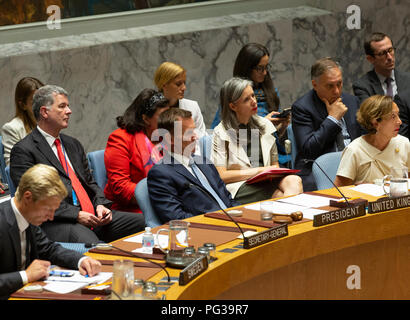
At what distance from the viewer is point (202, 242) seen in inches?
128

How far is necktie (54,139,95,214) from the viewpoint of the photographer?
14.9ft

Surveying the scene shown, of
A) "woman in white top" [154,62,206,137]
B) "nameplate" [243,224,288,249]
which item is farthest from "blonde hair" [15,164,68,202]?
"woman in white top" [154,62,206,137]

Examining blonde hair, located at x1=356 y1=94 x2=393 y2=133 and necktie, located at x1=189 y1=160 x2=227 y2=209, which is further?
blonde hair, located at x1=356 y1=94 x2=393 y2=133

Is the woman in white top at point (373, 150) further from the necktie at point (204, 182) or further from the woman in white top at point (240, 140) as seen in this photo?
the necktie at point (204, 182)

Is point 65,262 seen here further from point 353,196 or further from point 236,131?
point 236,131

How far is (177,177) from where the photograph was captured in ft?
13.1

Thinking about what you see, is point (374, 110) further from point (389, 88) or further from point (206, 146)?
point (389, 88)

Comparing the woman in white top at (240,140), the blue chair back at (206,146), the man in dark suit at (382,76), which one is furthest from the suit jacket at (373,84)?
the blue chair back at (206,146)

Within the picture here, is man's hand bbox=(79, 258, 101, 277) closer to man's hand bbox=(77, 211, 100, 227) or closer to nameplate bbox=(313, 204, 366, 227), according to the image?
nameplate bbox=(313, 204, 366, 227)

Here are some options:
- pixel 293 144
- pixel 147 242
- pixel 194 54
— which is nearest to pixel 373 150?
pixel 293 144

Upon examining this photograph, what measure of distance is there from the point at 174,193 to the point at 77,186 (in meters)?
0.87

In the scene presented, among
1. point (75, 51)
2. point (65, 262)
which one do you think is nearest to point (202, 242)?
point (65, 262)

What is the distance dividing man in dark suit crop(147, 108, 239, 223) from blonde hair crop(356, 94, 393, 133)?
1179 millimetres
